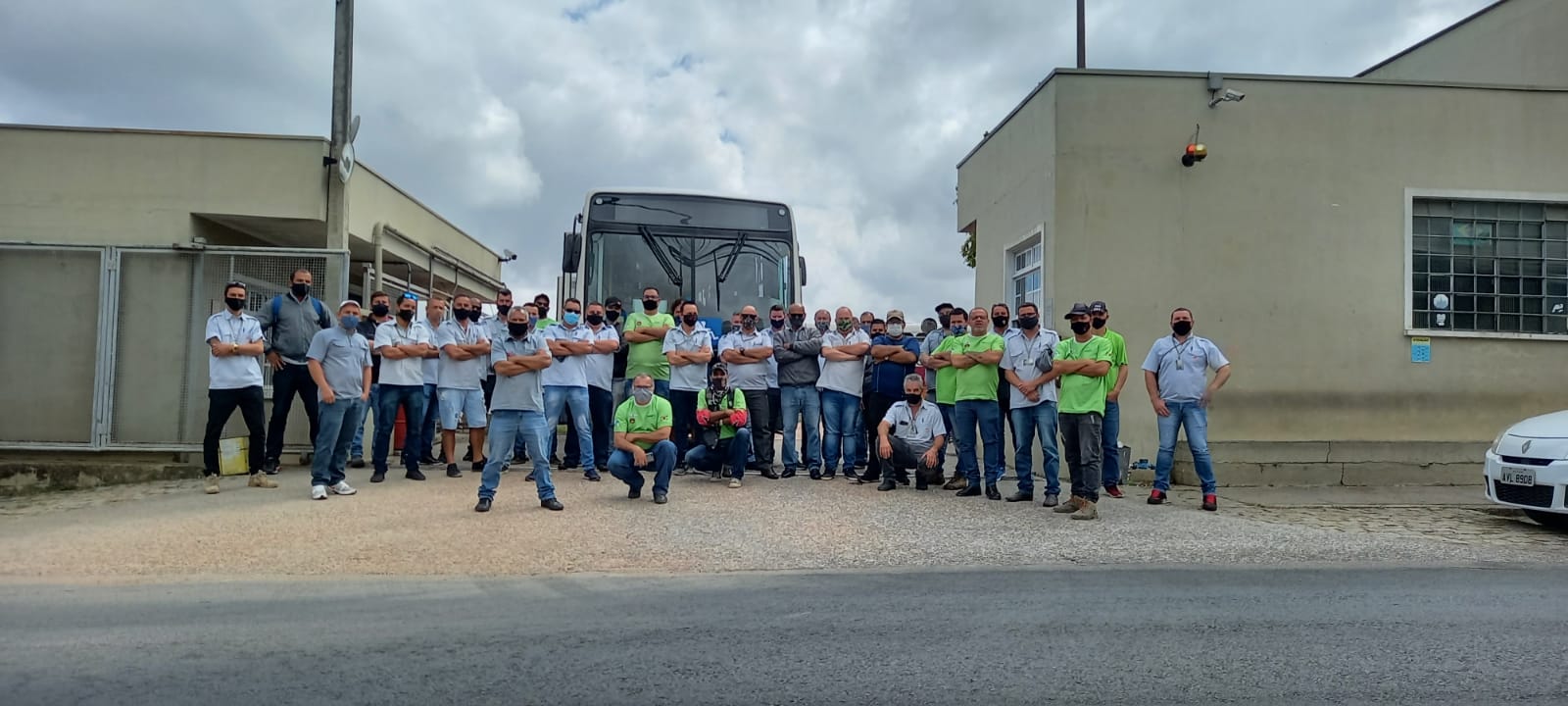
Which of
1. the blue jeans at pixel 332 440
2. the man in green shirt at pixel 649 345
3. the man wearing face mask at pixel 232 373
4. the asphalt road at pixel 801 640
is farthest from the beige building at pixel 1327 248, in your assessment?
the man wearing face mask at pixel 232 373

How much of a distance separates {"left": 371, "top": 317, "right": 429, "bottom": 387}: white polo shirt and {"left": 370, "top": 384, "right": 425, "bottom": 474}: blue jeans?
0.07 meters

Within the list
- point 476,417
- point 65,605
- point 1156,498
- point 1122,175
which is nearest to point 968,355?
point 1156,498

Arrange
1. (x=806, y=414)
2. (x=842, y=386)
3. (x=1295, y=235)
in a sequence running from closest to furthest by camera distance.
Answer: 1. (x=842, y=386)
2. (x=806, y=414)
3. (x=1295, y=235)

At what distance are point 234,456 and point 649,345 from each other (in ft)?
13.2

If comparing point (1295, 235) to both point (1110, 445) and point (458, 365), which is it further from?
point (458, 365)

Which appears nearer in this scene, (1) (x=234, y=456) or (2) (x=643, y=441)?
(2) (x=643, y=441)

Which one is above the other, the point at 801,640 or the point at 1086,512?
the point at 1086,512

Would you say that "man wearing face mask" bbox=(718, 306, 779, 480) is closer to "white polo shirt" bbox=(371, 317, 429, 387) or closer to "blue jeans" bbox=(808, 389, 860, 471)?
"blue jeans" bbox=(808, 389, 860, 471)

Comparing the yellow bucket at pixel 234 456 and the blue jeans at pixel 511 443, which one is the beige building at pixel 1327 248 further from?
the yellow bucket at pixel 234 456

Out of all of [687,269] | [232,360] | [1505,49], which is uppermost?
[1505,49]

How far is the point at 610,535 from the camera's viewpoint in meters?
6.97

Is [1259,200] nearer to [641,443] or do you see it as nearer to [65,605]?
[641,443]

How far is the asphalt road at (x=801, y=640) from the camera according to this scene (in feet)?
12.5

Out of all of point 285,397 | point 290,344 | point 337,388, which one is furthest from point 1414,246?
point 285,397
